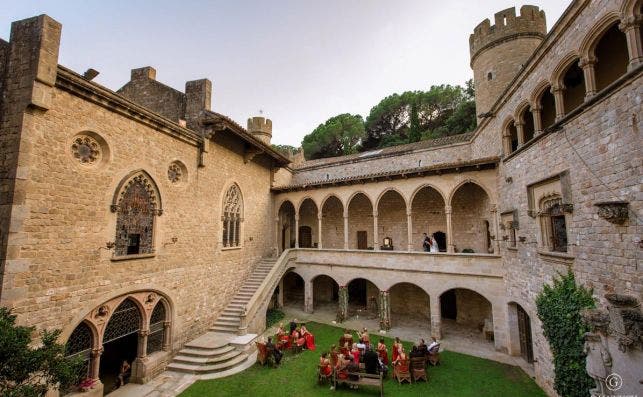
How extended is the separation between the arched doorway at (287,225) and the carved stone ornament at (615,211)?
633 inches

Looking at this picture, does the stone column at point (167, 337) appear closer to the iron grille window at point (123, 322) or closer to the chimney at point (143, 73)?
the iron grille window at point (123, 322)

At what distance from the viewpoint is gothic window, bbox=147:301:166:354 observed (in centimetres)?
979

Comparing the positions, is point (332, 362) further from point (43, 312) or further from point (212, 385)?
point (43, 312)

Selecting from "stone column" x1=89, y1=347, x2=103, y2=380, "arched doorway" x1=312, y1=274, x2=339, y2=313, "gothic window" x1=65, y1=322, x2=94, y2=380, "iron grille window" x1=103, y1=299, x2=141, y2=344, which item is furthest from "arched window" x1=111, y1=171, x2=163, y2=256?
"arched doorway" x1=312, y1=274, x2=339, y2=313

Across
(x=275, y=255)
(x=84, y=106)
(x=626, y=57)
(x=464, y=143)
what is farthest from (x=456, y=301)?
(x=84, y=106)

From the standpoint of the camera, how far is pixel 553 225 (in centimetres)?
828

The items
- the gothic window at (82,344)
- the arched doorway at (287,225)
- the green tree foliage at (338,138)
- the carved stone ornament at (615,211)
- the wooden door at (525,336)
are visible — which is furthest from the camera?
the green tree foliage at (338,138)

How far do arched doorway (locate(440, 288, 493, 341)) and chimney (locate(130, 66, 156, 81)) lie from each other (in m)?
18.0

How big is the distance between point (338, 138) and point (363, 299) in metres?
23.8

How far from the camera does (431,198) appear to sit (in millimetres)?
16453

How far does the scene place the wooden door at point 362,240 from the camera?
727 inches

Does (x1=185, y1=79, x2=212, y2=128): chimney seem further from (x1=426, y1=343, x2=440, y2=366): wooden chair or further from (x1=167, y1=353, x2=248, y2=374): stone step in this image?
(x1=426, y1=343, x2=440, y2=366): wooden chair

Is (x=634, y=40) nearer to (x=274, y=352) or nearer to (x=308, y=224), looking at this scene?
(x=274, y=352)

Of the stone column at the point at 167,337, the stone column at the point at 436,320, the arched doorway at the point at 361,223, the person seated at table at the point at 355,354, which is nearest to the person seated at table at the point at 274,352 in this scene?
the person seated at table at the point at 355,354
